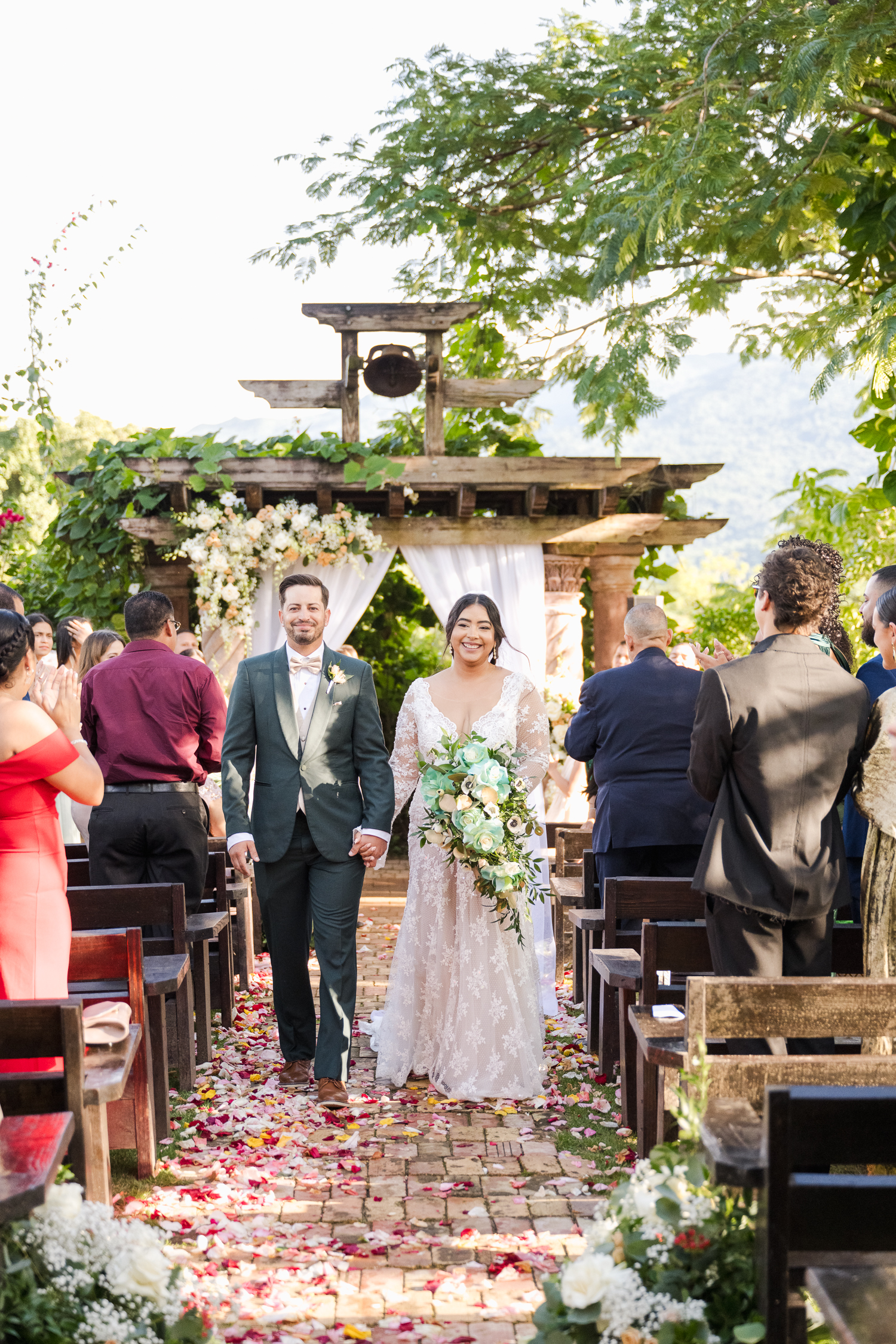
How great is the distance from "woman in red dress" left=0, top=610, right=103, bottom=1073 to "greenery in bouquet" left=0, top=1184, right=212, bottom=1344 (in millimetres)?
1001

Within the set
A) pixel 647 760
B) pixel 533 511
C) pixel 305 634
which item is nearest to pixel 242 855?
pixel 305 634

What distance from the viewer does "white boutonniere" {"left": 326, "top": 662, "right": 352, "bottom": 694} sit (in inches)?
208

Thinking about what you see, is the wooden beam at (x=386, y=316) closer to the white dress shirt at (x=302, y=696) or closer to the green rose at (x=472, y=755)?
the white dress shirt at (x=302, y=696)

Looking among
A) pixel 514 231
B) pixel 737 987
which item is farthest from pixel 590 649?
pixel 737 987

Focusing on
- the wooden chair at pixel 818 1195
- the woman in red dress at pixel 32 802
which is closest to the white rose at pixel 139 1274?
the woman in red dress at pixel 32 802

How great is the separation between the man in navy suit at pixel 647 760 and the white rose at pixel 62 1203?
3582 mm

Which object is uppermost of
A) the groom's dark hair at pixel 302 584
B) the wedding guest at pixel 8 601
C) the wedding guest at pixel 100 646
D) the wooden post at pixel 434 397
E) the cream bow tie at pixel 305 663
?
the wooden post at pixel 434 397

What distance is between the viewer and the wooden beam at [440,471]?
10.2 metres

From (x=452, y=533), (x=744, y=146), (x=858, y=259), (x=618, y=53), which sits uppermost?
(x=618, y=53)

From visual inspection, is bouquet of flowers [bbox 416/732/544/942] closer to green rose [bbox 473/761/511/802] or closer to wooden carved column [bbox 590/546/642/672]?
green rose [bbox 473/761/511/802]

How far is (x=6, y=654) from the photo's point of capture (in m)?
3.44

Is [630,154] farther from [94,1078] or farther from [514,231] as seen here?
[94,1078]

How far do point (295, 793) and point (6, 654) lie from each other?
1.94m

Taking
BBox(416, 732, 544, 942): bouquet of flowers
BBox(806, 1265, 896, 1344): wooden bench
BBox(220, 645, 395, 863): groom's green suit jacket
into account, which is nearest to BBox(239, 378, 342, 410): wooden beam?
BBox(220, 645, 395, 863): groom's green suit jacket
